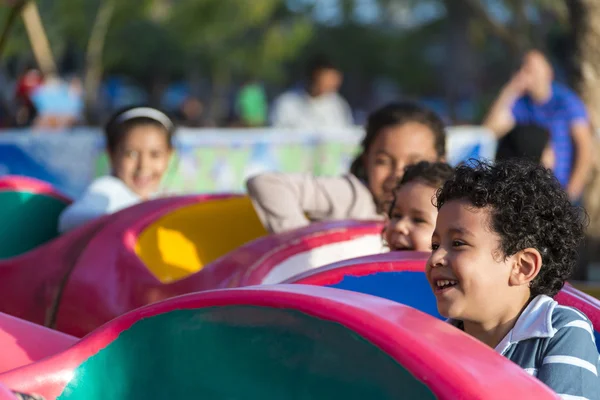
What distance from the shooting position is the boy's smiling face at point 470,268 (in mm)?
1756

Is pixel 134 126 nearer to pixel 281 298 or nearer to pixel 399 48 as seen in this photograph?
pixel 281 298

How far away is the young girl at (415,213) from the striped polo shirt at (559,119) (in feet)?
9.69

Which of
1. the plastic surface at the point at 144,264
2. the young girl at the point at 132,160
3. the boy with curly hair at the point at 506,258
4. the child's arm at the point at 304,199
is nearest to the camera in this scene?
the boy with curly hair at the point at 506,258

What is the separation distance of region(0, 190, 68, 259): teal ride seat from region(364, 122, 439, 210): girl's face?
148 centimetres

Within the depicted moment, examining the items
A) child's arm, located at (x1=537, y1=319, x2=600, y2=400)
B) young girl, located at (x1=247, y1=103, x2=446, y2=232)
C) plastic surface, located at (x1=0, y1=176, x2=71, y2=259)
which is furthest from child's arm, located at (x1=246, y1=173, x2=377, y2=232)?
→ child's arm, located at (x1=537, y1=319, x2=600, y2=400)

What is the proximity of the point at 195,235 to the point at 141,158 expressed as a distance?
25.2 inches

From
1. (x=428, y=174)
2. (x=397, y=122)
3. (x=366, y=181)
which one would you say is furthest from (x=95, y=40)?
(x=428, y=174)

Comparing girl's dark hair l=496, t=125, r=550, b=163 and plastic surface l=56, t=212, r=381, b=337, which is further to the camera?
girl's dark hair l=496, t=125, r=550, b=163

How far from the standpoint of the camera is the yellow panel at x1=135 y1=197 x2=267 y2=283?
11.2ft

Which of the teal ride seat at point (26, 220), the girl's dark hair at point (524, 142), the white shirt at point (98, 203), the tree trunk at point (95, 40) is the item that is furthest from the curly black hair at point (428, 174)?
the tree trunk at point (95, 40)

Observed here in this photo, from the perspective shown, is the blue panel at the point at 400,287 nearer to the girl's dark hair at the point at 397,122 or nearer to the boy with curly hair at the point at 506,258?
the boy with curly hair at the point at 506,258

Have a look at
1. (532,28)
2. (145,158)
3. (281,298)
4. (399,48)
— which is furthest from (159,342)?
(399,48)

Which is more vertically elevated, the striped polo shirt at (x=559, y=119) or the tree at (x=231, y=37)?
the tree at (x=231, y=37)

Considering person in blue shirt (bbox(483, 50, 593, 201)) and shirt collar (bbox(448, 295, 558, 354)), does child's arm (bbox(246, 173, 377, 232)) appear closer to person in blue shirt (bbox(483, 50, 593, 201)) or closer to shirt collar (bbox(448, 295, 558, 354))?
shirt collar (bbox(448, 295, 558, 354))
